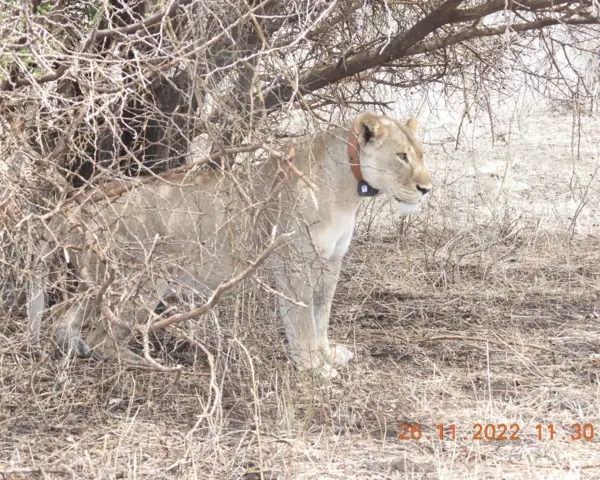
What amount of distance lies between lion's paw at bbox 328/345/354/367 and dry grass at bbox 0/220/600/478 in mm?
125

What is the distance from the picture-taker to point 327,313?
5.34 m

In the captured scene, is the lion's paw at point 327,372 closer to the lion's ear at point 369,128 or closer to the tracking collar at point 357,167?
the tracking collar at point 357,167

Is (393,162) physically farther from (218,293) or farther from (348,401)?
(218,293)

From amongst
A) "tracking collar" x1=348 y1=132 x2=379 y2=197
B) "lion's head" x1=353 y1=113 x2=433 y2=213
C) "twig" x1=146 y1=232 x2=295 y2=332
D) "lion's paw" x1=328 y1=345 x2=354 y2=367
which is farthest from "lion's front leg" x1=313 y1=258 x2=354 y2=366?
"twig" x1=146 y1=232 x2=295 y2=332

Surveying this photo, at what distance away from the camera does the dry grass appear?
374 centimetres

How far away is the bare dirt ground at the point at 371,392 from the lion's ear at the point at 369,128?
1161 mm

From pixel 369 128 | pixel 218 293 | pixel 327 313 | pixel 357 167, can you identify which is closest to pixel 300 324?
pixel 327 313

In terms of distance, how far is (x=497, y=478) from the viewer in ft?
11.7

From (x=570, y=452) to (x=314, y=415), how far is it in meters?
1.22

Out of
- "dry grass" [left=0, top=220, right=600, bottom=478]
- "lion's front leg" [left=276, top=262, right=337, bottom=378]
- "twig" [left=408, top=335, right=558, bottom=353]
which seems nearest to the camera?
"dry grass" [left=0, top=220, right=600, bottom=478]

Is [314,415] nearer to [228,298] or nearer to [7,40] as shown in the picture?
[228,298]

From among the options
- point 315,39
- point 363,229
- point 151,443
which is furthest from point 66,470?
point 363,229

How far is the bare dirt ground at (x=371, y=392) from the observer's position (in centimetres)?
375
